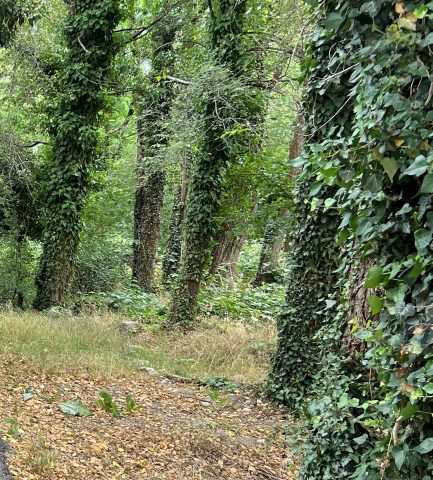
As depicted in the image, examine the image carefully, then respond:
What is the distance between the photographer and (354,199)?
2.63 meters

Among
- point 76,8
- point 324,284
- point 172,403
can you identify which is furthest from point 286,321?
point 76,8

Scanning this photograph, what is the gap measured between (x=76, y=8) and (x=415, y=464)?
40.7 ft

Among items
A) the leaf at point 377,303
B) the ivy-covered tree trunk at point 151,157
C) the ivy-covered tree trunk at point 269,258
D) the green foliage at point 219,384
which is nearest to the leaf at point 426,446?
the leaf at point 377,303

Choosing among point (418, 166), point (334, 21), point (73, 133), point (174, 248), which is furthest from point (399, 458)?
point (174, 248)

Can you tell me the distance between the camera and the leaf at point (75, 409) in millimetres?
5758

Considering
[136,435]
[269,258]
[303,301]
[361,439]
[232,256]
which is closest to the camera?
[361,439]

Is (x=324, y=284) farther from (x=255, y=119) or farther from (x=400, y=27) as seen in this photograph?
(x=255, y=119)

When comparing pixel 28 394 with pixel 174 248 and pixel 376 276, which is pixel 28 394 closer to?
pixel 376 276

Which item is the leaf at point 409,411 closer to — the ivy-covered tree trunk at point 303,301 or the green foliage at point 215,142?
the ivy-covered tree trunk at point 303,301

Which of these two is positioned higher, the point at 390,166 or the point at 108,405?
the point at 390,166

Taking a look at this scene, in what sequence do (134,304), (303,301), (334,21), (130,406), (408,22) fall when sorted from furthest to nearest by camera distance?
(134,304), (303,301), (130,406), (334,21), (408,22)

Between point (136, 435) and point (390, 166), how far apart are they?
14.1ft

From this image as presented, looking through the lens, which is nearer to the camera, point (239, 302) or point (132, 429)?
point (132, 429)

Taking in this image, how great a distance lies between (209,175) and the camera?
11016mm
